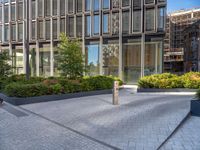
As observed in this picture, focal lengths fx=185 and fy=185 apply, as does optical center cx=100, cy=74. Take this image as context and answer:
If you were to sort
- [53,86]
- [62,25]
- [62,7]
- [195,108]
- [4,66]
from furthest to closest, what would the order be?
[62,7]
[62,25]
[4,66]
[53,86]
[195,108]

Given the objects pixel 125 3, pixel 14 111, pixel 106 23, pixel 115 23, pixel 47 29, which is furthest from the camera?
pixel 47 29

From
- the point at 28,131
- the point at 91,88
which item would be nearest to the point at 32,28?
the point at 91,88

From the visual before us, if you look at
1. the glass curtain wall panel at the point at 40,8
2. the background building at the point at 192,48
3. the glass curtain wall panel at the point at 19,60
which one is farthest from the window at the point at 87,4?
the background building at the point at 192,48

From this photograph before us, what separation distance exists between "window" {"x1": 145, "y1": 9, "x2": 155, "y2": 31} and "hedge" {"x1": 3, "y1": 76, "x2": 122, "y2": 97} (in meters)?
11.5

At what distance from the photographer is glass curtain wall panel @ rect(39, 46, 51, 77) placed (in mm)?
30281

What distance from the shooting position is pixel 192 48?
57.6 m

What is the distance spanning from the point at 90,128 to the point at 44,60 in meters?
26.2

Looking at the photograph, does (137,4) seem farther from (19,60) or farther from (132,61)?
(19,60)

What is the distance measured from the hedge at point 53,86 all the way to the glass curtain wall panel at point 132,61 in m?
9.23

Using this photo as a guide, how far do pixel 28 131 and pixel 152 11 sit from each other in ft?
73.7

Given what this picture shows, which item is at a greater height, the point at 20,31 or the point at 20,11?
the point at 20,11

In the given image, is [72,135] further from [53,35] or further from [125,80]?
[53,35]

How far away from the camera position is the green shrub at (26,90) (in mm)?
10969

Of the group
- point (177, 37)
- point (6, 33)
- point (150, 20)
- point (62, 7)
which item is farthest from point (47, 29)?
point (177, 37)
